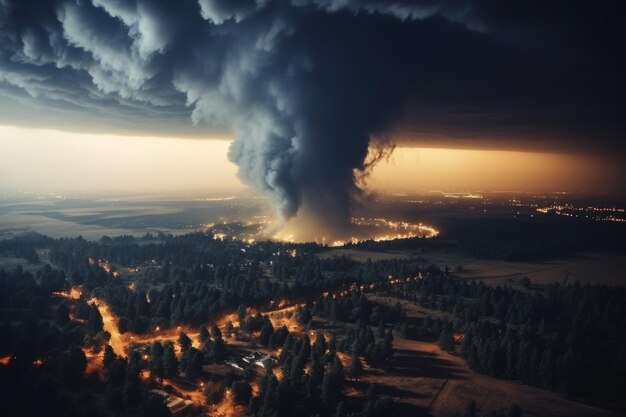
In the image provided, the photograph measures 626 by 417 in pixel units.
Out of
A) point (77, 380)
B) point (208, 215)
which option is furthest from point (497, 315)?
point (208, 215)

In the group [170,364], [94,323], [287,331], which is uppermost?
[287,331]

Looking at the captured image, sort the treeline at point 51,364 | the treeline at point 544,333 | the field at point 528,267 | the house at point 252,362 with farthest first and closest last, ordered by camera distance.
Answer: the field at point 528,267 < the house at point 252,362 < the treeline at point 544,333 < the treeline at point 51,364

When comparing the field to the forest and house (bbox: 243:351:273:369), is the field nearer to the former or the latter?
the forest

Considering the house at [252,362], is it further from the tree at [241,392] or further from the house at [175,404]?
the house at [175,404]

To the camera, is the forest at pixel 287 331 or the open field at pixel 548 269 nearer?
the forest at pixel 287 331

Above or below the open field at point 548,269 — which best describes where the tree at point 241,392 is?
below

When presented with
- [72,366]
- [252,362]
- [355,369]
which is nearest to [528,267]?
[355,369]

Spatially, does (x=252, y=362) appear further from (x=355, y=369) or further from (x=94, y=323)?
(x=94, y=323)

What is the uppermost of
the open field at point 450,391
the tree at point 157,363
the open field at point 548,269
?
the open field at point 548,269

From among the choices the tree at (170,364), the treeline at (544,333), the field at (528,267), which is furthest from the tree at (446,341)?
the field at (528,267)

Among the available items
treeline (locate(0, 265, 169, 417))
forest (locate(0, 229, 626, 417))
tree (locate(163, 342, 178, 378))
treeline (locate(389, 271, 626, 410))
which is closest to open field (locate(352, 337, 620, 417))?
forest (locate(0, 229, 626, 417))

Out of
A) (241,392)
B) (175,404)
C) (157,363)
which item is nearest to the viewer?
(175,404)
